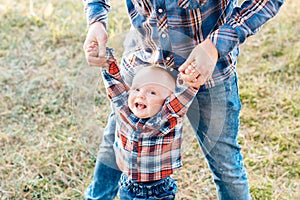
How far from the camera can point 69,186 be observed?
1.97 meters

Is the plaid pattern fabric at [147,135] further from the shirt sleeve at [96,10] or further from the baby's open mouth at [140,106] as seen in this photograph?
the shirt sleeve at [96,10]

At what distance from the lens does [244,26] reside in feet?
4.04

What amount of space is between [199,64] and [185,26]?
7.7 inches

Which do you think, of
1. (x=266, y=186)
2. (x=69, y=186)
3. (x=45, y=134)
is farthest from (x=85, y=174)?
(x=266, y=186)

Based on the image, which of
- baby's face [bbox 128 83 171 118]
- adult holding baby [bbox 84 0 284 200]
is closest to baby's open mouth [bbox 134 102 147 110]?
baby's face [bbox 128 83 171 118]

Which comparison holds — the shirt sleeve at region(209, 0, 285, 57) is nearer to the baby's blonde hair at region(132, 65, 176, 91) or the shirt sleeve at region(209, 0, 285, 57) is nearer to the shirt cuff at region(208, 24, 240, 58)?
the shirt cuff at region(208, 24, 240, 58)

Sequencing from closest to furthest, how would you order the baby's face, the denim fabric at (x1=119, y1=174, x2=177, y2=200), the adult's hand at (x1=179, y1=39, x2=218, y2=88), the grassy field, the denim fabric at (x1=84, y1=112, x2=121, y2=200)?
the adult's hand at (x1=179, y1=39, x2=218, y2=88), the baby's face, the denim fabric at (x1=119, y1=174, x2=177, y2=200), the denim fabric at (x1=84, y1=112, x2=121, y2=200), the grassy field

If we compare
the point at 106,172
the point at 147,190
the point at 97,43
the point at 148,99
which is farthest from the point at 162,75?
the point at 106,172

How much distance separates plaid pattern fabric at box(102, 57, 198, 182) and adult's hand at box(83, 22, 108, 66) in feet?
0.13

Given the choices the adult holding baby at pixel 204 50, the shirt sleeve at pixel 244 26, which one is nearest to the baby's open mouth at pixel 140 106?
the adult holding baby at pixel 204 50

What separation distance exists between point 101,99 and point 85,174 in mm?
495

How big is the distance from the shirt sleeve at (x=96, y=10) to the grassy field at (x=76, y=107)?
0.09 meters

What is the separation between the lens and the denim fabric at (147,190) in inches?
54.9

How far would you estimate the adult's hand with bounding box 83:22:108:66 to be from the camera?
4.24ft
